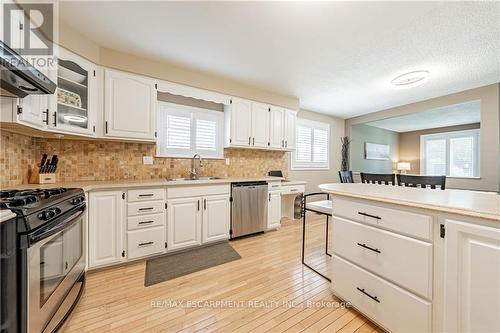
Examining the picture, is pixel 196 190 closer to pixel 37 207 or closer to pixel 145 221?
pixel 145 221

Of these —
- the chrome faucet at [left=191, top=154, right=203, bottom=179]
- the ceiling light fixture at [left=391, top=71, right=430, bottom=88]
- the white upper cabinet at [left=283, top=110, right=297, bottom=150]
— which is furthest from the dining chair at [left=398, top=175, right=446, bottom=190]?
the chrome faucet at [left=191, top=154, right=203, bottom=179]

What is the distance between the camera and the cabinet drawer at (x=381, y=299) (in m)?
1.16

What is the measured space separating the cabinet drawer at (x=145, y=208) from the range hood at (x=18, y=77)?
1260mm

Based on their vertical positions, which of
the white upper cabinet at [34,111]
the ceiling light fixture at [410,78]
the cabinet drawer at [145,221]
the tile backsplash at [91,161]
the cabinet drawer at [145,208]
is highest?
the ceiling light fixture at [410,78]

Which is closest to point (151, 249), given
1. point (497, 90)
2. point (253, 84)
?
point (253, 84)

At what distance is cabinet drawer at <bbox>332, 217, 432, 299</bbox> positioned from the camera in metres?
1.14

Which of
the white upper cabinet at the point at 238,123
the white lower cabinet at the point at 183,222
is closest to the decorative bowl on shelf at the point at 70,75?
the white lower cabinet at the point at 183,222

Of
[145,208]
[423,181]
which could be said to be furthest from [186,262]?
[423,181]

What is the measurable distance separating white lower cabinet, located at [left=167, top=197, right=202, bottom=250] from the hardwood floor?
17.0 inches

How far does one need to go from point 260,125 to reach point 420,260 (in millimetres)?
2897

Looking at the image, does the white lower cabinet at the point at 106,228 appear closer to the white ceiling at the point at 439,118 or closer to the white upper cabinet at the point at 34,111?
the white upper cabinet at the point at 34,111

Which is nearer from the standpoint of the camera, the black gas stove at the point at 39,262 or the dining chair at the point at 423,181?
the black gas stove at the point at 39,262

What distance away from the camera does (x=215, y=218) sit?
2.78 m

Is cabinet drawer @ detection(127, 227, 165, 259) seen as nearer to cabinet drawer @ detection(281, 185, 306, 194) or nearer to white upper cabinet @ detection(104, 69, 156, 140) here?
white upper cabinet @ detection(104, 69, 156, 140)
